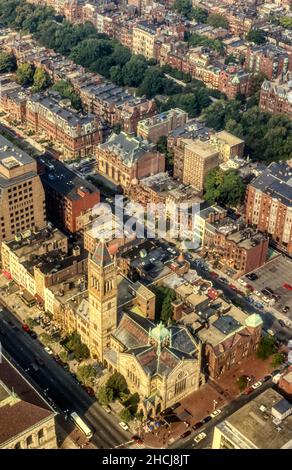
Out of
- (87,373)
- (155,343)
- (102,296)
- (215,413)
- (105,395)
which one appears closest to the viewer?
(105,395)

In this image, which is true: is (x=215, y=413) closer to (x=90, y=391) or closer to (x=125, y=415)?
(x=125, y=415)

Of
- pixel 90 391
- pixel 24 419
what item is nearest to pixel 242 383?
pixel 90 391

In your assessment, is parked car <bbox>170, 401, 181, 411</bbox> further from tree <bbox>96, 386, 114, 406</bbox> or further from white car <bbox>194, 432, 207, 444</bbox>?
tree <bbox>96, 386, 114, 406</bbox>

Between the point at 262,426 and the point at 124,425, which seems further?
the point at 124,425

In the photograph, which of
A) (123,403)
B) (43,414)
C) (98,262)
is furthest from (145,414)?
(98,262)

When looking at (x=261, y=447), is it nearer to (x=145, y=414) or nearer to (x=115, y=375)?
(x=145, y=414)

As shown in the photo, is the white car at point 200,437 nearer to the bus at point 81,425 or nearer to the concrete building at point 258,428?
the concrete building at point 258,428

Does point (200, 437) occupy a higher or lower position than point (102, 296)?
lower

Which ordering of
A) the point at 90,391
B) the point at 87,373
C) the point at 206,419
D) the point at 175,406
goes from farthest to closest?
the point at 90,391
the point at 87,373
the point at 175,406
the point at 206,419
